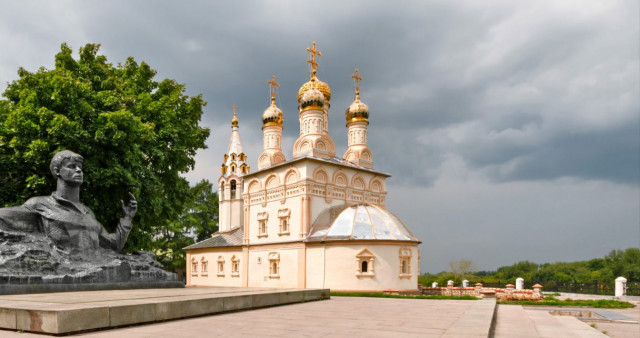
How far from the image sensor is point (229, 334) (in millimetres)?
5855

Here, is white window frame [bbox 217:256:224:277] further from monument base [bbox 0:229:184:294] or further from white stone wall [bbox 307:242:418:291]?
monument base [bbox 0:229:184:294]

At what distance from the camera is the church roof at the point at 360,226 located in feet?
78.3

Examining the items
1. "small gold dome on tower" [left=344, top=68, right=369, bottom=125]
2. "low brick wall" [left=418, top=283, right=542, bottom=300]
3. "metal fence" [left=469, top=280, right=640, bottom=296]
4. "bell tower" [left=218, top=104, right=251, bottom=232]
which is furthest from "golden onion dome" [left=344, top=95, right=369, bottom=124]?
"metal fence" [left=469, top=280, right=640, bottom=296]

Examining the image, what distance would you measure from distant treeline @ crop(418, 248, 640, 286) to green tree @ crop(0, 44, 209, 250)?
33243 millimetres

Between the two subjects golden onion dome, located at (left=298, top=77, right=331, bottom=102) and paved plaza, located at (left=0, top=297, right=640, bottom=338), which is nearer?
paved plaza, located at (left=0, top=297, right=640, bottom=338)

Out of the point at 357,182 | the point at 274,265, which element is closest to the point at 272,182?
the point at 274,265

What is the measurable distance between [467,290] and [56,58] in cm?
2002

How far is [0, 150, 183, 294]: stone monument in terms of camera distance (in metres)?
9.24

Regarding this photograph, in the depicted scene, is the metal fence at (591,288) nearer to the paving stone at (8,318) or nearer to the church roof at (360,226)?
the church roof at (360,226)

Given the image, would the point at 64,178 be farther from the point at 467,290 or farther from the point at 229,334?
the point at 467,290

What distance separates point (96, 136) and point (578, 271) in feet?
207

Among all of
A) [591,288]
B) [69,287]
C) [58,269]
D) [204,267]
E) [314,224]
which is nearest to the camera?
[69,287]

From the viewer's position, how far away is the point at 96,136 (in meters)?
13.0

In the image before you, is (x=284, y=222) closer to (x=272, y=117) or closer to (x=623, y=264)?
(x=272, y=117)
